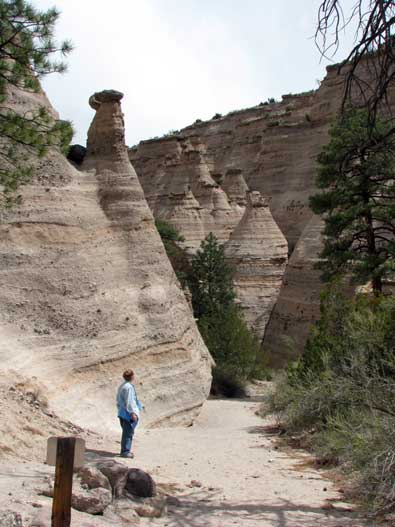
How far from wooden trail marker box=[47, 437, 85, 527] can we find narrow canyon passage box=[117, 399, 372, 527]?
135 centimetres

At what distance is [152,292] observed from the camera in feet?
43.0

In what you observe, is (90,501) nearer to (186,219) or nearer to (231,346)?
(231,346)

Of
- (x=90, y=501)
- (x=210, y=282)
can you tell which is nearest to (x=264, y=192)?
(x=210, y=282)

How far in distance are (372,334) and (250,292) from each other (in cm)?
1716

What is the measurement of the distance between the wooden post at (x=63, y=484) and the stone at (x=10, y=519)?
37cm

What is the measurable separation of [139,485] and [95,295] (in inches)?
257

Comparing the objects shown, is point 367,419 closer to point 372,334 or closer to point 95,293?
point 372,334

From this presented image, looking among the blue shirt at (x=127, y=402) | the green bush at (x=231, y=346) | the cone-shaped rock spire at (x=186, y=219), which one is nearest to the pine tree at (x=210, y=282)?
the green bush at (x=231, y=346)

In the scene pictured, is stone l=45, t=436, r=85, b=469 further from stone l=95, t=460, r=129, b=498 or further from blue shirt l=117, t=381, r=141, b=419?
blue shirt l=117, t=381, r=141, b=419

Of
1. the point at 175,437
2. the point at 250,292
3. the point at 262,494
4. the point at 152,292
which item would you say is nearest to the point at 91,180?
the point at 152,292

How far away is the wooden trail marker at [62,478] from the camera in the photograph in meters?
4.14

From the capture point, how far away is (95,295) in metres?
12.0

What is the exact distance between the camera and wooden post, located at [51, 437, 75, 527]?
4.14m

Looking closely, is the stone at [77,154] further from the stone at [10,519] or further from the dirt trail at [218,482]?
the stone at [10,519]
